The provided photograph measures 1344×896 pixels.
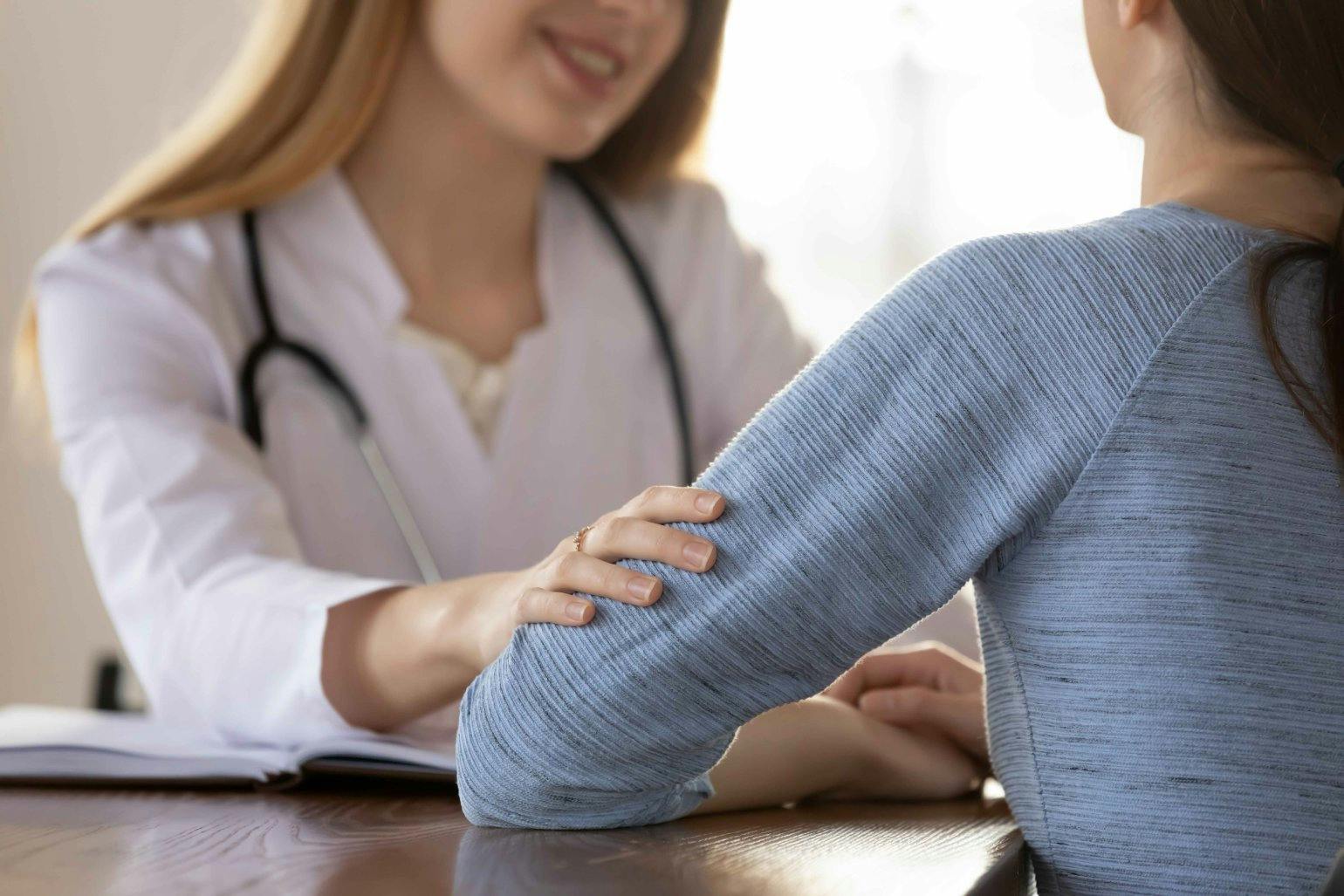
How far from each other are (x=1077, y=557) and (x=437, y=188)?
2.71ft

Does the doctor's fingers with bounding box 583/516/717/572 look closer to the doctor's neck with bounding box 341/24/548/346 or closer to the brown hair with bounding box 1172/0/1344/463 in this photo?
the brown hair with bounding box 1172/0/1344/463

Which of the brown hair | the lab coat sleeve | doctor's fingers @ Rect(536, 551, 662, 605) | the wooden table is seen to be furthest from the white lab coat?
the brown hair

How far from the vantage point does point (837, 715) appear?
2.23 ft

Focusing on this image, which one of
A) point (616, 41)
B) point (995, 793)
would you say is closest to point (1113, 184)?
point (616, 41)

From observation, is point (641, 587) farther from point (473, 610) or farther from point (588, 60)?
point (588, 60)

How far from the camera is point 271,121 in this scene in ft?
3.63

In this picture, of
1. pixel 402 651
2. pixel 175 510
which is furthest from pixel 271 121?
pixel 402 651

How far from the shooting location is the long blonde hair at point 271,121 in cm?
108

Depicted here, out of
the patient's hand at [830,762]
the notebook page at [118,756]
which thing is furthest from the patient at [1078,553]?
the notebook page at [118,756]

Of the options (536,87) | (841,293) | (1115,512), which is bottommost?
(841,293)

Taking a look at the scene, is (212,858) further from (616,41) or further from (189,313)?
(616,41)

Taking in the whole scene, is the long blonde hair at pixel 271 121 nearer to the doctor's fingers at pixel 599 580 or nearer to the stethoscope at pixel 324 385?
the stethoscope at pixel 324 385

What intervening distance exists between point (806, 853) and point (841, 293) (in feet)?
8.11

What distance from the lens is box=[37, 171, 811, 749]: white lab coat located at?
833 mm
